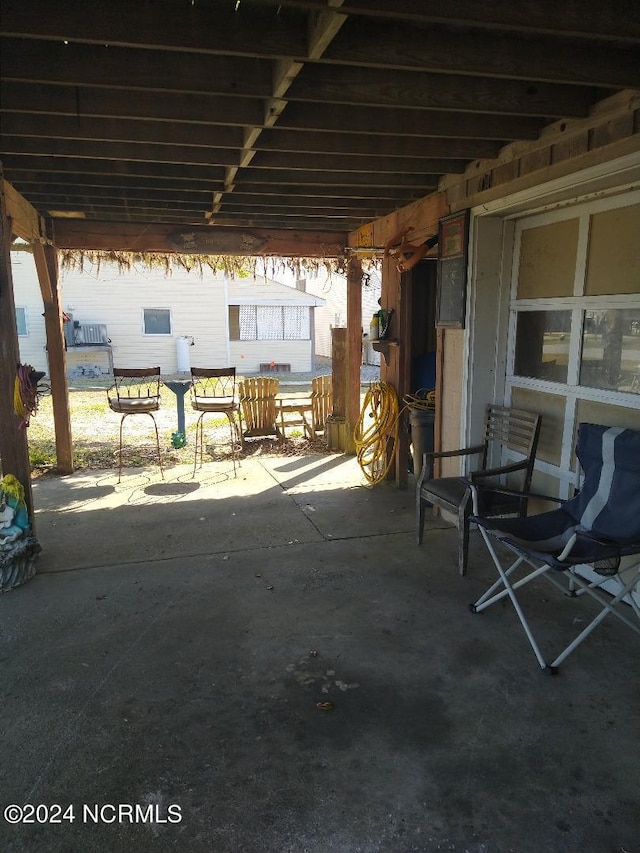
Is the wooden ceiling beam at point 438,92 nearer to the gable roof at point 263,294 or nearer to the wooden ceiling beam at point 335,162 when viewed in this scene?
the wooden ceiling beam at point 335,162

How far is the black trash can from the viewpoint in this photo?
5.30 m

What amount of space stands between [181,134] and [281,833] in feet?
11.8

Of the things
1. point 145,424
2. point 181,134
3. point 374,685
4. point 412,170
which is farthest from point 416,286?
point 145,424

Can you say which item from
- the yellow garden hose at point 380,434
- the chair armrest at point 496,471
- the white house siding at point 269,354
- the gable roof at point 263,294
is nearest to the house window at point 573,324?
the chair armrest at point 496,471

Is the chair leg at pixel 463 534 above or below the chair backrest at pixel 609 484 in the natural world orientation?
below

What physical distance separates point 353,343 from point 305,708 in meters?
5.33

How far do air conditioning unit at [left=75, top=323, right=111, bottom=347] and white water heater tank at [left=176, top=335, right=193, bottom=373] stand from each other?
6.52ft

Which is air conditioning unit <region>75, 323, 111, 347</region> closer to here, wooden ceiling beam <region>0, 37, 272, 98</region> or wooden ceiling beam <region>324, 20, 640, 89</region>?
wooden ceiling beam <region>0, 37, 272, 98</region>

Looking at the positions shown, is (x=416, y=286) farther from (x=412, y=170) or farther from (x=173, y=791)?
(x=173, y=791)

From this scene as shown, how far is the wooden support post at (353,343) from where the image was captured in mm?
7035

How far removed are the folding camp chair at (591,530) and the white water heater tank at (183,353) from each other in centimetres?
1485

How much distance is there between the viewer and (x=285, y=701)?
246 centimetres

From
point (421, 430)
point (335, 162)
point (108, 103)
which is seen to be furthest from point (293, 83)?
point (421, 430)

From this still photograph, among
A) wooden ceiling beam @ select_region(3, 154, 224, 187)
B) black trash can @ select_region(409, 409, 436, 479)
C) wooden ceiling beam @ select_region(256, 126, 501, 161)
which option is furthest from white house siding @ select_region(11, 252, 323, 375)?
wooden ceiling beam @ select_region(256, 126, 501, 161)
